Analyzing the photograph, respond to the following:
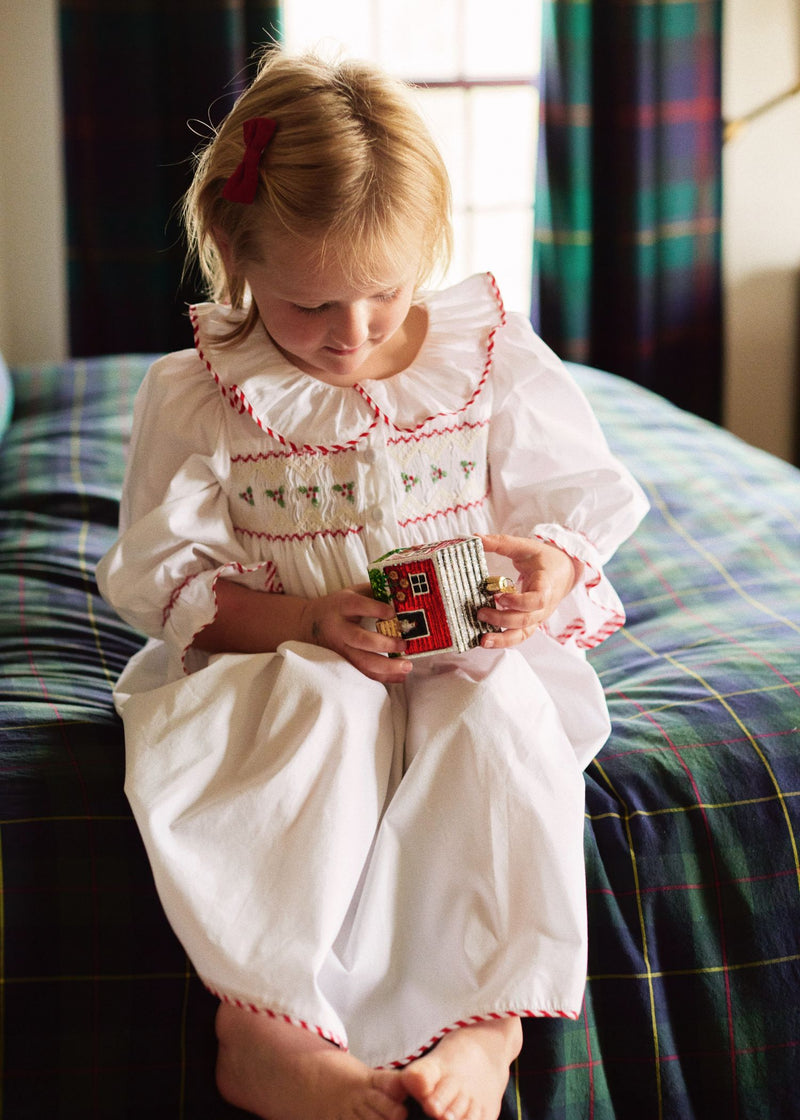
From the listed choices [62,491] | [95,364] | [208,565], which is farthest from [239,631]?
[95,364]

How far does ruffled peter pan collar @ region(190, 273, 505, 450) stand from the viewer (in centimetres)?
116

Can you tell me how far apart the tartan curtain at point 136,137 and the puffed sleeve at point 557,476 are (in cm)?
170

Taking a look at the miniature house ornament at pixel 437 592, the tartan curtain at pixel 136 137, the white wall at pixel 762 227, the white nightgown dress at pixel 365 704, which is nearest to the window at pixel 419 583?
the miniature house ornament at pixel 437 592

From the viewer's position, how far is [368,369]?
1213 mm

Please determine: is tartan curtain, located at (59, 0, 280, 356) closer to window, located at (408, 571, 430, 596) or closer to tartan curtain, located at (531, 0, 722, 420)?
tartan curtain, located at (531, 0, 722, 420)

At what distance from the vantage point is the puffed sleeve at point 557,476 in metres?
1.21

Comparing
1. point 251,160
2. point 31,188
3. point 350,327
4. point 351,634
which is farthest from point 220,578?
point 31,188

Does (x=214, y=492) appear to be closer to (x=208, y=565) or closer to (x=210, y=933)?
(x=208, y=565)

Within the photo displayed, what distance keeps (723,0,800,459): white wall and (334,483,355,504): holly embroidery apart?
2359 mm

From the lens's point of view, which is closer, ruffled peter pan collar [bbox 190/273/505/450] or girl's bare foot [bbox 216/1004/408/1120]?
girl's bare foot [bbox 216/1004/408/1120]

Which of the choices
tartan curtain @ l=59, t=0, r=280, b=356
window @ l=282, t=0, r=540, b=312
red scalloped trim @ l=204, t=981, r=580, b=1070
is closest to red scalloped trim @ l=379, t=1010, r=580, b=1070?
red scalloped trim @ l=204, t=981, r=580, b=1070

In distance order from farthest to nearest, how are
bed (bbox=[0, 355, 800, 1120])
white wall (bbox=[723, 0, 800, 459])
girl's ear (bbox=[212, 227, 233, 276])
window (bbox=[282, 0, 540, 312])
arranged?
window (bbox=[282, 0, 540, 312]) < white wall (bbox=[723, 0, 800, 459]) < girl's ear (bbox=[212, 227, 233, 276]) < bed (bbox=[0, 355, 800, 1120])

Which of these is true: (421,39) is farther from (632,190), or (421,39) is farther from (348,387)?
(348,387)

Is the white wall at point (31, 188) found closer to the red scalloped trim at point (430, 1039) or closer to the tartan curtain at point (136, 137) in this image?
the tartan curtain at point (136, 137)
